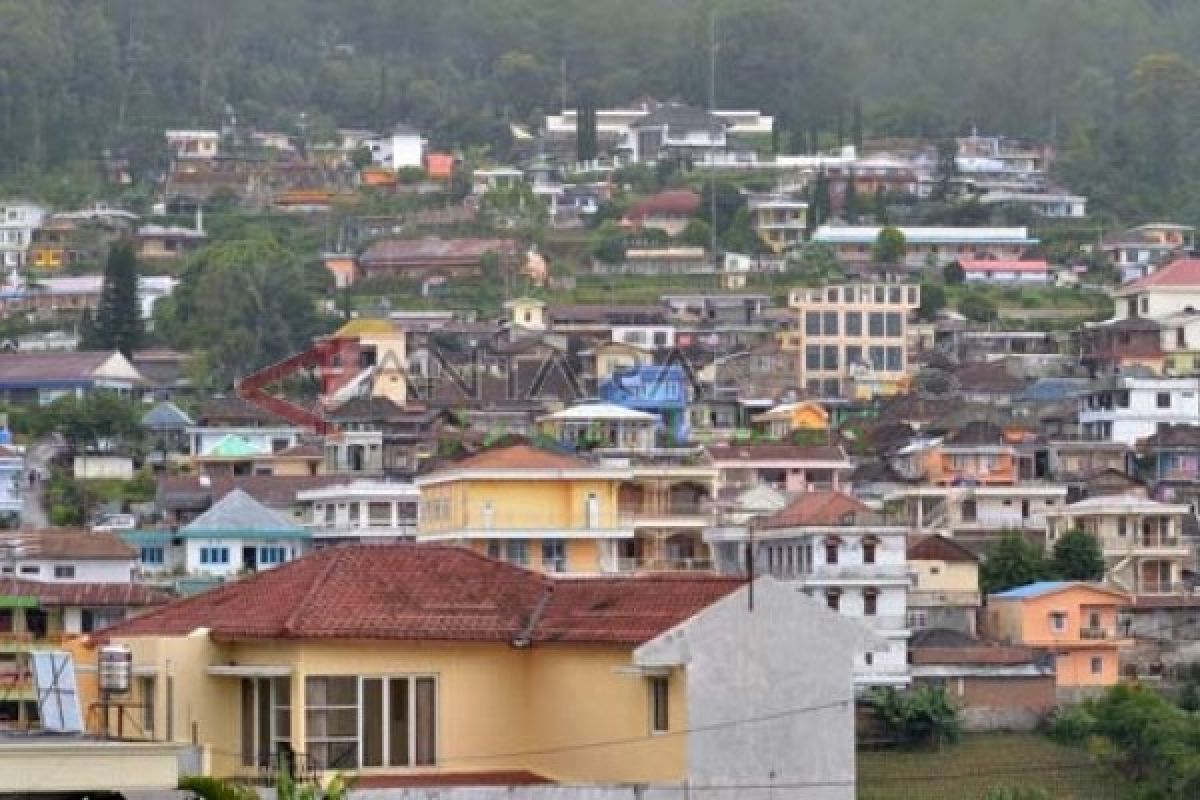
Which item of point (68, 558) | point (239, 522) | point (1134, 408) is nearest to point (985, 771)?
point (68, 558)

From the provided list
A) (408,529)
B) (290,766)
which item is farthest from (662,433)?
(290,766)

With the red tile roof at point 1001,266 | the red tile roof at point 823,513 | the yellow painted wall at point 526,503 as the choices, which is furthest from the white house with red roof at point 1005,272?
the yellow painted wall at point 526,503

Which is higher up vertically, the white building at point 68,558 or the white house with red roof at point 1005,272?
the white house with red roof at point 1005,272

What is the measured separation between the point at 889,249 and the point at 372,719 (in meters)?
76.6

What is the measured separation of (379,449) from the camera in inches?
2805

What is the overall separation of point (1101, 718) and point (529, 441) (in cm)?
1487

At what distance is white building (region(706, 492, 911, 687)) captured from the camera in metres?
52.3

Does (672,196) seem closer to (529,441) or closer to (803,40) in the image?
(803,40)

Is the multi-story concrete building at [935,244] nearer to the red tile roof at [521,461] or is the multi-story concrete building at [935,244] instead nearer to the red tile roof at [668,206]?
the red tile roof at [668,206]

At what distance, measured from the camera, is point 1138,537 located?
205ft

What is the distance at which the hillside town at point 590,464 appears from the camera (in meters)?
18.8

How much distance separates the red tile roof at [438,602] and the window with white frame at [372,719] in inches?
7.5

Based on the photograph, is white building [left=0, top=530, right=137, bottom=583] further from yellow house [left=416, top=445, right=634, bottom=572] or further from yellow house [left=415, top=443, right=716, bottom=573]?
yellow house [left=416, top=445, right=634, bottom=572]

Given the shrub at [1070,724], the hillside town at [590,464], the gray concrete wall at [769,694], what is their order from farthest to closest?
1. the shrub at [1070,724]
2. the hillside town at [590,464]
3. the gray concrete wall at [769,694]
